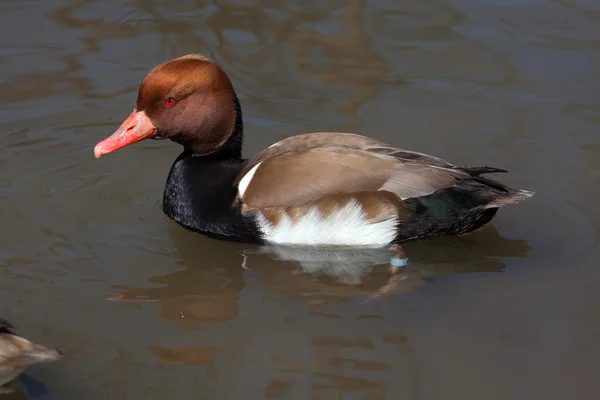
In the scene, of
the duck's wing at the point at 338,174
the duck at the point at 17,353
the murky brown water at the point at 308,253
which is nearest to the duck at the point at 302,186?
the duck's wing at the point at 338,174

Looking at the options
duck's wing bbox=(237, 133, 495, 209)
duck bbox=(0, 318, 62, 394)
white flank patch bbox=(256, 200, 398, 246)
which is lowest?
white flank patch bbox=(256, 200, 398, 246)

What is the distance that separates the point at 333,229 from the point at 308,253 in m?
0.19

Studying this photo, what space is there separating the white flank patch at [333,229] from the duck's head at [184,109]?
69cm

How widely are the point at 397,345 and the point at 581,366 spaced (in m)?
0.83

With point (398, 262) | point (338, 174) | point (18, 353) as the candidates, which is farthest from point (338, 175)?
point (18, 353)

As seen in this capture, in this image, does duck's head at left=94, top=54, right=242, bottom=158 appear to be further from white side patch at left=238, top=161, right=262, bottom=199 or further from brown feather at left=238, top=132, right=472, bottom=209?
brown feather at left=238, top=132, right=472, bottom=209

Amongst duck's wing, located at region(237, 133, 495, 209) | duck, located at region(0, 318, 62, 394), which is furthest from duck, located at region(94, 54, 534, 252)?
duck, located at region(0, 318, 62, 394)

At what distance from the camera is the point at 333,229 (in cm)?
572

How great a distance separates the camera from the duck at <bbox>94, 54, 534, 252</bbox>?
18.6 ft

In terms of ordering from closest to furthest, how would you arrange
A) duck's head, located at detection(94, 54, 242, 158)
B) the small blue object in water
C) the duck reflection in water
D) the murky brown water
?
the murky brown water, the duck reflection in water, the small blue object in water, duck's head, located at detection(94, 54, 242, 158)

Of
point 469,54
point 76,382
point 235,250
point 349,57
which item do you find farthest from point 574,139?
point 76,382

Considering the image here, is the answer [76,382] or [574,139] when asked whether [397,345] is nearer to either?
[76,382]

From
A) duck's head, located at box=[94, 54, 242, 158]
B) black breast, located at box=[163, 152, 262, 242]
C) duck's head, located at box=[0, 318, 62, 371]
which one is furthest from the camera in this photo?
duck's head, located at box=[94, 54, 242, 158]

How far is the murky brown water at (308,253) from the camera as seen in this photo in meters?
4.68
